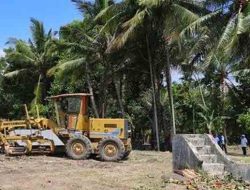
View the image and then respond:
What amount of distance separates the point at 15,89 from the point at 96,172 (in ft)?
122

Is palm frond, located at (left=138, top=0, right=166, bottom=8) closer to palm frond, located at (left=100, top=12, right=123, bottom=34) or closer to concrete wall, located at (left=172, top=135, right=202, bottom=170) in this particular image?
palm frond, located at (left=100, top=12, right=123, bottom=34)

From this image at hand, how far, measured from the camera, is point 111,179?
15023 mm

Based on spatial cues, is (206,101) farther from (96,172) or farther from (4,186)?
(4,186)

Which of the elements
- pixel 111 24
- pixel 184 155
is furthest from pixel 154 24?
pixel 184 155

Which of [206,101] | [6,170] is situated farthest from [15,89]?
[6,170]

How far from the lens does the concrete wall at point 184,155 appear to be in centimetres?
1527

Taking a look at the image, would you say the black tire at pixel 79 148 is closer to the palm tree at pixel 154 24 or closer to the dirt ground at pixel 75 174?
the dirt ground at pixel 75 174

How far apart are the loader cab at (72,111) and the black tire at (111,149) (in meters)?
1.37

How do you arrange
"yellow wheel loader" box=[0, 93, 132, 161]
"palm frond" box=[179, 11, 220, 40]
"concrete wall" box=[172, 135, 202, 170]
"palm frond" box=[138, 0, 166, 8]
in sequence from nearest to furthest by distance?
"concrete wall" box=[172, 135, 202, 170]
"yellow wheel loader" box=[0, 93, 132, 161]
"palm frond" box=[179, 11, 220, 40]
"palm frond" box=[138, 0, 166, 8]

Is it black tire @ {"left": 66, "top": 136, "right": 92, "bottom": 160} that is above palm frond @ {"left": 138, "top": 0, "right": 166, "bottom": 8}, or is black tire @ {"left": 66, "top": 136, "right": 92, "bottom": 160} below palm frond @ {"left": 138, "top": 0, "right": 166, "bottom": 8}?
below

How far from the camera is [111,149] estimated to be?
875 inches

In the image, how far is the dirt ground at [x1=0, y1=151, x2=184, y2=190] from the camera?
1336 cm

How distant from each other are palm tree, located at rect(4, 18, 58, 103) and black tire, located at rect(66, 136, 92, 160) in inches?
983

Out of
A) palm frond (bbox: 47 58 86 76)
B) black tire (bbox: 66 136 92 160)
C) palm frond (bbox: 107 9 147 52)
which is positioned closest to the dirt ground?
black tire (bbox: 66 136 92 160)
